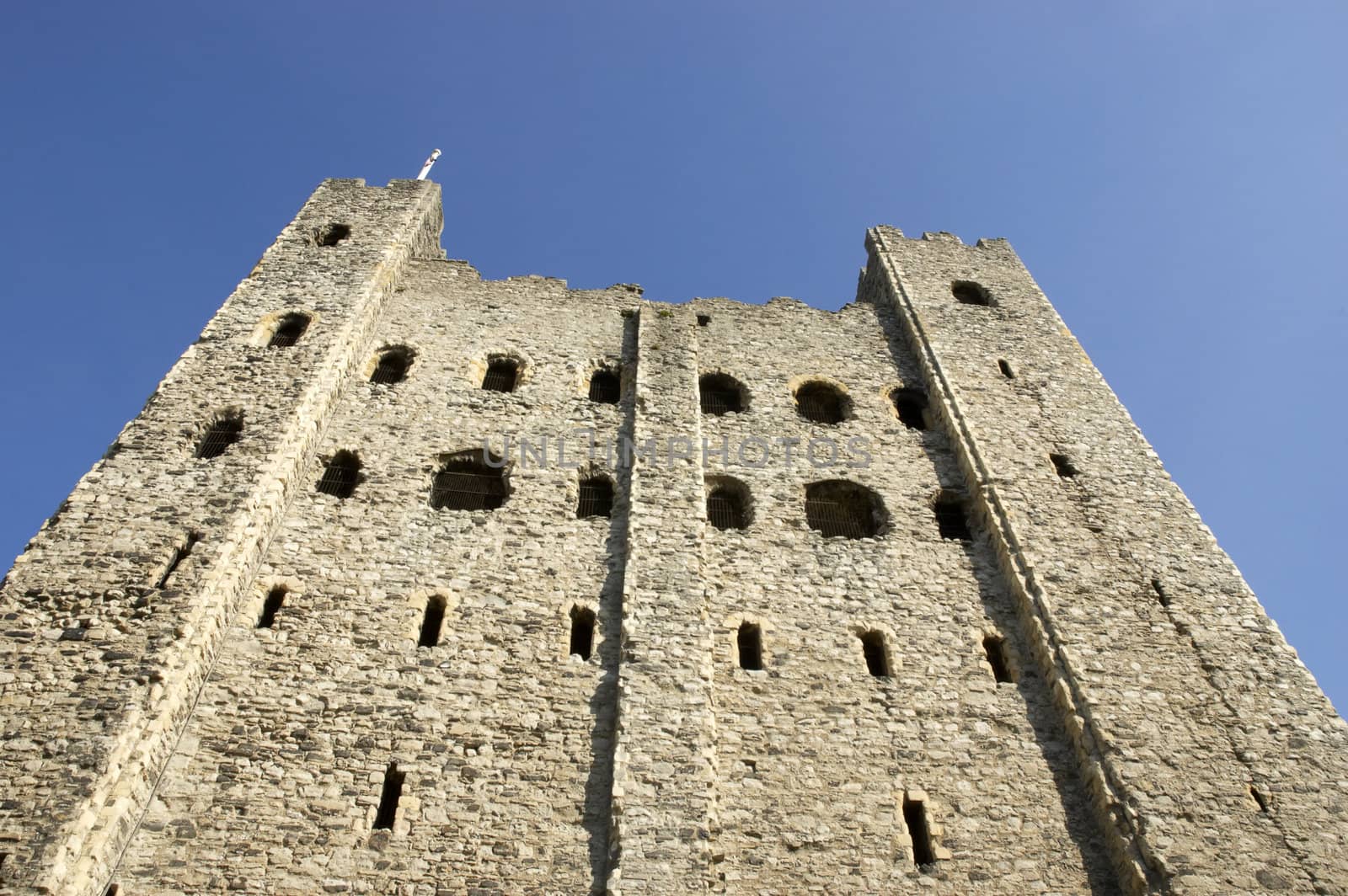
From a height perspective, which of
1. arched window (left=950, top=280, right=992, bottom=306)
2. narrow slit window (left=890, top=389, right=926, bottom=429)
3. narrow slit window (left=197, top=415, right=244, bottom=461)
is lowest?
narrow slit window (left=197, top=415, right=244, bottom=461)

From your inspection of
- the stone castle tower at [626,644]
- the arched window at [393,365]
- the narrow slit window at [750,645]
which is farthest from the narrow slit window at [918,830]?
the arched window at [393,365]

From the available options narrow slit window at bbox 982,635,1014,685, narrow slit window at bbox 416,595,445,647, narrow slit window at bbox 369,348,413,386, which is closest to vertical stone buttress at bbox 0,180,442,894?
narrow slit window at bbox 369,348,413,386

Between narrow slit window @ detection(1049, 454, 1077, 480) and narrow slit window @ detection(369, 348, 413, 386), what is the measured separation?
10994 mm

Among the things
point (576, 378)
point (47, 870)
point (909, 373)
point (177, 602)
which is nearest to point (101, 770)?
point (47, 870)

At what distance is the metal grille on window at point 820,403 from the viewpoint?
682 inches

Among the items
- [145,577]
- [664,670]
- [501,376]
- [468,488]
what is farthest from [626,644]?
[501,376]

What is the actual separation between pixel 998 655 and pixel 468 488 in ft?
26.1

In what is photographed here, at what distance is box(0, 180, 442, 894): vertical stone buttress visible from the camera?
8.98m

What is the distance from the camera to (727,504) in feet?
49.3

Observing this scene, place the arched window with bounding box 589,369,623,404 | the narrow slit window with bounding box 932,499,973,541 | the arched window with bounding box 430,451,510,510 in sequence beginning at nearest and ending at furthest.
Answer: the arched window with bounding box 430,451,510,510, the narrow slit window with bounding box 932,499,973,541, the arched window with bounding box 589,369,623,404

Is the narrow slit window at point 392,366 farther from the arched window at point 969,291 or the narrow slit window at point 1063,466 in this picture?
the arched window at point 969,291

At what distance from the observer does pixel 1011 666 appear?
12414 millimetres

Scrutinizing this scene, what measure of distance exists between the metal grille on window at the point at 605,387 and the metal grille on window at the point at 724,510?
3.13 m

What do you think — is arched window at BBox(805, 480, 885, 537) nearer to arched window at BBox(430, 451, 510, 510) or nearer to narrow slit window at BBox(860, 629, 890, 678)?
narrow slit window at BBox(860, 629, 890, 678)
